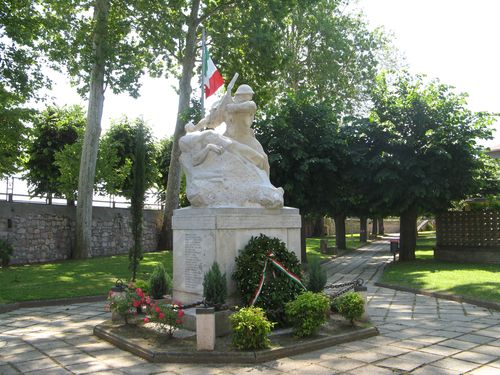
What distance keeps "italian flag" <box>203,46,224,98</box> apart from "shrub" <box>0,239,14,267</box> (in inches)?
355

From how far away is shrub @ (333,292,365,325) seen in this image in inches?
261

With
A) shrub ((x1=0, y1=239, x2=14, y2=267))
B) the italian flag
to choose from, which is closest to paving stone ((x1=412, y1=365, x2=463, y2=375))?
the italian flag

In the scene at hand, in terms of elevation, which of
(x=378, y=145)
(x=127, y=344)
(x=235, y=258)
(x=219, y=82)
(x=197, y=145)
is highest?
(x=219, y=82)

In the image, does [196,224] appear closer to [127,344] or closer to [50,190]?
[127,344]

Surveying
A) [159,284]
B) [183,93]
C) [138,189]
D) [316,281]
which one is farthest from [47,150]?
[316,281]

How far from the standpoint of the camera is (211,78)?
1591cm

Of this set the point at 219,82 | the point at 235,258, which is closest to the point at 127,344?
the point at 235,258

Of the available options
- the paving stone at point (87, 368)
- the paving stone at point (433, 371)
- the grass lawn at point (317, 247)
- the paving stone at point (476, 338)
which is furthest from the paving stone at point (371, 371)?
the grass lawn at point (317, 247)

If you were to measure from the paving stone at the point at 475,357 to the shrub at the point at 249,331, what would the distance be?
230 centimetres

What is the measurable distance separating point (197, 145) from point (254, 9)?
1412 centimetres

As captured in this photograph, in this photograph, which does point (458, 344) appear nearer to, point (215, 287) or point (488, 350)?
point (488, 350)

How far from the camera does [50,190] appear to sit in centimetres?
2636

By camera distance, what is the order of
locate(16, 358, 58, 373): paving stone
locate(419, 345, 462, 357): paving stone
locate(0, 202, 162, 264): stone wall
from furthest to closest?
1. locate(0, 202, 162, 264): stone wall
2. locate(419, 345, 462, 357): paving stone
3. locate(16, 358, 58, 373): paving stone

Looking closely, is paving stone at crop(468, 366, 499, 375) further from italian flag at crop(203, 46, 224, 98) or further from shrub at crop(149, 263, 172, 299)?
italian flag at crop(203, 46, 224, 98)
